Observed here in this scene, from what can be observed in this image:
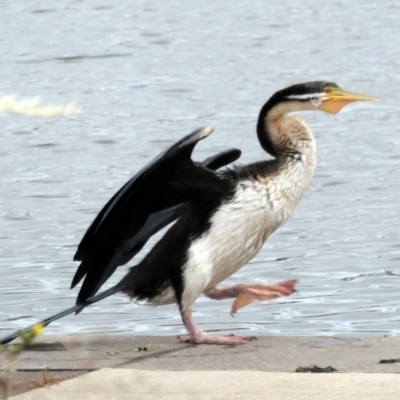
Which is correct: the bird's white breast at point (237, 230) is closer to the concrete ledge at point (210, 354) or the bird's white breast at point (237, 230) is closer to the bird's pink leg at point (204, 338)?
the bird's pink leg at point (204, 338)

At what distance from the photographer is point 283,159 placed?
625cm

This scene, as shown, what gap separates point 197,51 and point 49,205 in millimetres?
6745

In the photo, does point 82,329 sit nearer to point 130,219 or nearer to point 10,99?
point 130,219

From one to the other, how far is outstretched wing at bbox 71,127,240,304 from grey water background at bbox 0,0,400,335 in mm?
1171

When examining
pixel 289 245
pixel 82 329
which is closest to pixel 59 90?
pixel 289 245

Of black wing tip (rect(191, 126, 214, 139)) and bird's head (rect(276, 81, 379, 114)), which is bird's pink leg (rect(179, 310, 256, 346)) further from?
bird's head (rect(276, 81, 379, 114))

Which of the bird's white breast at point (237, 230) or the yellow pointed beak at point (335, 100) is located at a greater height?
the yellow pointed beak at point (335, 100)

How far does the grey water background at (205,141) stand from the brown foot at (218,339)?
125 centimetres

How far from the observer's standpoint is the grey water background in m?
7.68

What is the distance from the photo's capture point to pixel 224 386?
4672mm

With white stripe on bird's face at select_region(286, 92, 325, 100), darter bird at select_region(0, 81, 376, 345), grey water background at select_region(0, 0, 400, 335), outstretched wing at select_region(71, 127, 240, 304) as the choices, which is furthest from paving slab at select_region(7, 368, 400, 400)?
grey water background at select_region(0, 0, 400, 335)

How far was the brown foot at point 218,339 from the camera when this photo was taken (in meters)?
5.72

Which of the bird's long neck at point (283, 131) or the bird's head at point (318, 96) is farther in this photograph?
the bird's head at point (318, 96)

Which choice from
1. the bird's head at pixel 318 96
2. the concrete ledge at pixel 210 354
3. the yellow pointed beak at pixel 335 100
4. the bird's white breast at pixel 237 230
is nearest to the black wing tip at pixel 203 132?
the bird's white breast at pixel 237 230
